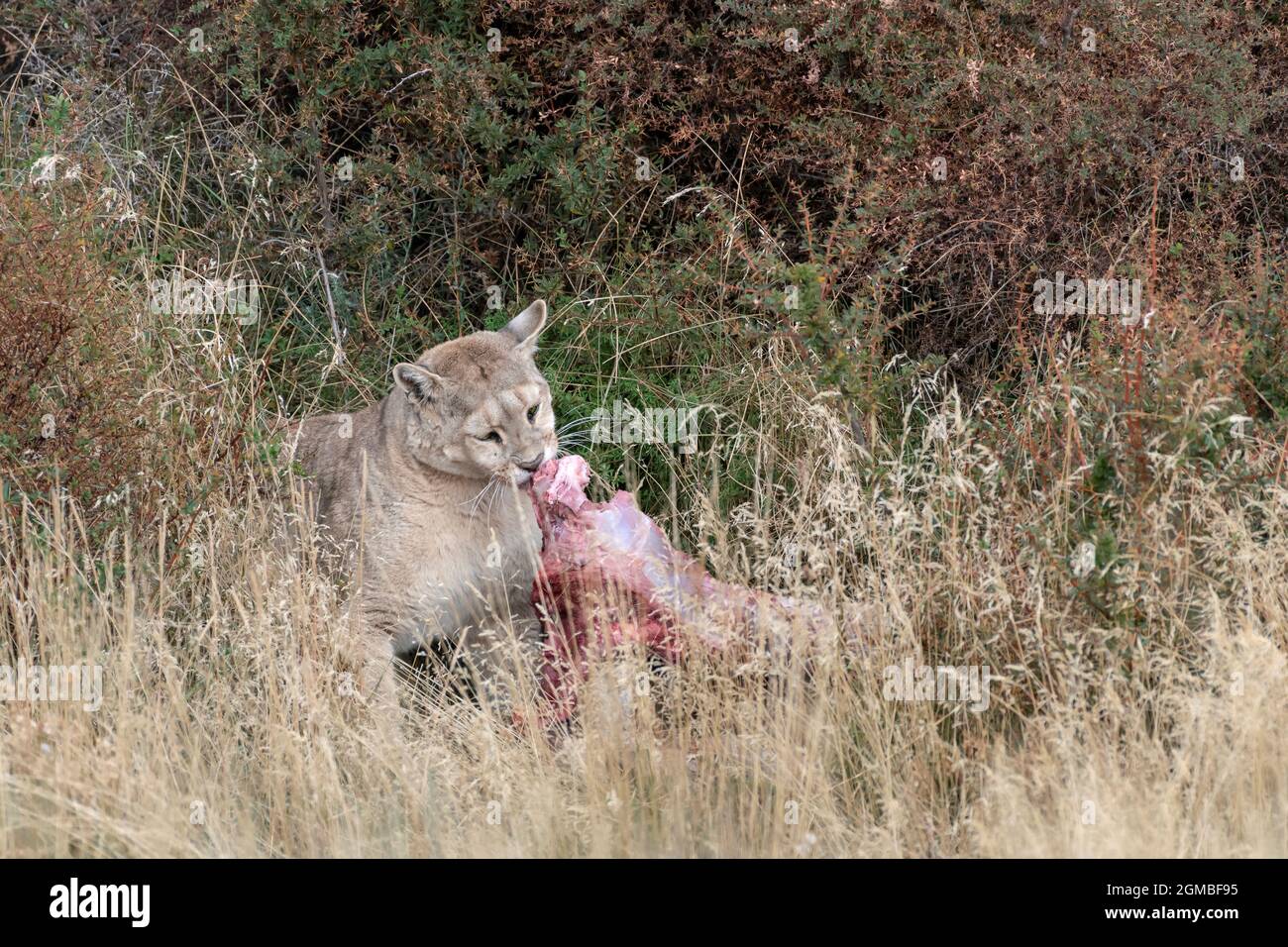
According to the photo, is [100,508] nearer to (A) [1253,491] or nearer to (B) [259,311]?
(B) [259,311]

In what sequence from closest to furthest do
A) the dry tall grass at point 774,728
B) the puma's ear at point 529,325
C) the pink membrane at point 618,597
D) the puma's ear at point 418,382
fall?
the dry tall grass at point 774,728 → the pink membrane at point 618,597 → the puma's ear at point 418,382 → the puma's ear at point 529,325

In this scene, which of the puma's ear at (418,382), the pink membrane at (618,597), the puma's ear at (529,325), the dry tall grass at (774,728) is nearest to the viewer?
the dry tall grass at (774,728)

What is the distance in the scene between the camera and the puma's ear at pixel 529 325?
607 cm

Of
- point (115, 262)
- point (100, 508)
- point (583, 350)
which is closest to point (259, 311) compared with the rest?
point (115, 262)

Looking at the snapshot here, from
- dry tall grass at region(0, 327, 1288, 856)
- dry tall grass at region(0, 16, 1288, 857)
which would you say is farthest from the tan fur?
dry tall grass at region(0, 327, 1288, 856)

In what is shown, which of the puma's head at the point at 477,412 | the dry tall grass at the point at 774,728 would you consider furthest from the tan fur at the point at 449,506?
the dry tall grass at the point at 774,728

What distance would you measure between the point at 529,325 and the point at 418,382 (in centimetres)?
63

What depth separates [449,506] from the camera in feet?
19.2

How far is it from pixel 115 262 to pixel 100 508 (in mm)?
1493

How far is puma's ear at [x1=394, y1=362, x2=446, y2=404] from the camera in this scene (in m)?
5.64

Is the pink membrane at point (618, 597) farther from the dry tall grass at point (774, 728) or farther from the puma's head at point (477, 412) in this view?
the puma's head at point (477, 412)

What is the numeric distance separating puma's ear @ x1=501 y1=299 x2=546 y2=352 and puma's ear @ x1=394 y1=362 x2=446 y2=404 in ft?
1.51

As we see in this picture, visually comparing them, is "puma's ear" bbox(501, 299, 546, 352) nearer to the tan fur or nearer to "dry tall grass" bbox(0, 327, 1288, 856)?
the tan fur

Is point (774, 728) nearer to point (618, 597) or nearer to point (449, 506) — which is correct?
point (618, 597)
